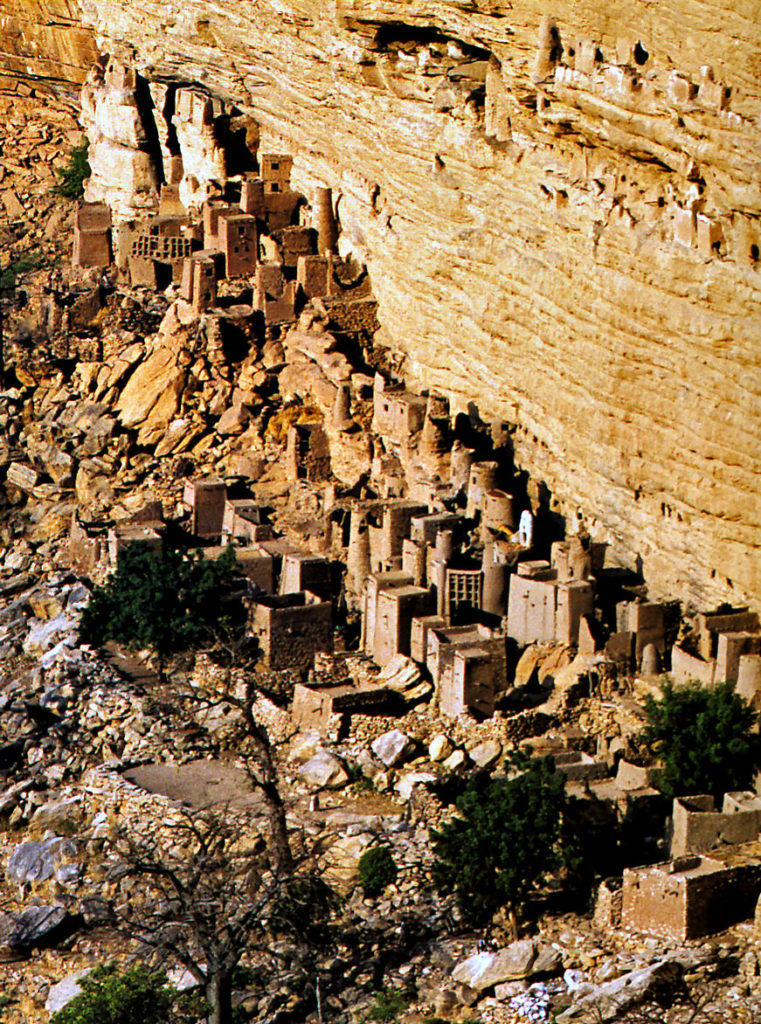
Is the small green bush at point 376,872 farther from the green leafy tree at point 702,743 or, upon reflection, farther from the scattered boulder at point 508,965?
the green leafy tree at point 702,743

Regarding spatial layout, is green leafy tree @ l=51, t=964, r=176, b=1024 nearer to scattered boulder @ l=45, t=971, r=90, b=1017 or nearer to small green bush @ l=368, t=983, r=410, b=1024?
scattered boulder @ l=45, t=971, r=90, b=1017

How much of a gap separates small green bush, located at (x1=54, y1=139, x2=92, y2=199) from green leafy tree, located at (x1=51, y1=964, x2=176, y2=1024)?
1130 inches

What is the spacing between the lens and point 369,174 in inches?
1928

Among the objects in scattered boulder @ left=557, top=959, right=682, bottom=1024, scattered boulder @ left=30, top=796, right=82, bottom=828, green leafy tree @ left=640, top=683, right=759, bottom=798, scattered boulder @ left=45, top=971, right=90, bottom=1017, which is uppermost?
green leafy tree @ left=640, top=683, right=759, bottom=798

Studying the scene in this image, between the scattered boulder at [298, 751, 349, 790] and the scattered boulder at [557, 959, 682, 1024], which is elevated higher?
the scattered boulder at [557, 959, 682, 1024]

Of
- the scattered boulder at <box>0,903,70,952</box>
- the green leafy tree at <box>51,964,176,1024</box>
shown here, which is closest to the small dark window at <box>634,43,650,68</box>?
the scattered boulder at <box>0,903,70,952</box>

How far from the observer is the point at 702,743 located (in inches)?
1384

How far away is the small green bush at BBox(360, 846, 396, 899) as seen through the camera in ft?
110

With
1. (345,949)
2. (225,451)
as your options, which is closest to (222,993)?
(345,949)

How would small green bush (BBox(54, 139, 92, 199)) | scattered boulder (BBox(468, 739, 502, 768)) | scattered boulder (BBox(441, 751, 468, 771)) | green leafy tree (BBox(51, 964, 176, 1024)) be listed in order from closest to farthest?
green leafy tree (BBox(51, 964, 176, 1024)) < scattered boulder (BBox(441, 751, 468, 771)) < scattered boulder (BBox(468, 739, 502, 768)) < small green bush (BBox(54, 139, 92, 199))

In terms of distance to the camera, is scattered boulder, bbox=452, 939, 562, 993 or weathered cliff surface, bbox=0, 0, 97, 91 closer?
scattered boulder, bbox=452, 939, 562, 993

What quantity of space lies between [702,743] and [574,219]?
36.7ft

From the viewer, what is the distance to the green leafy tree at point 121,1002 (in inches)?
1217

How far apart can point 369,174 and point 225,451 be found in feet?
22.5
